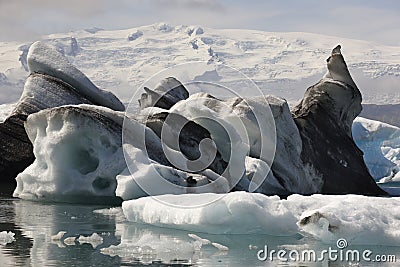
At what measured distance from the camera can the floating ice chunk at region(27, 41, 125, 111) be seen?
24.9 m

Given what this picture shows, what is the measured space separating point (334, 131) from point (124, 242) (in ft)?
54.7

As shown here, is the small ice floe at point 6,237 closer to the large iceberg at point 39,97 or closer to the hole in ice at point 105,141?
the hole in ice at point 105,141

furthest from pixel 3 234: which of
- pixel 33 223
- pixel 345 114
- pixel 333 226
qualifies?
pixel 345 114

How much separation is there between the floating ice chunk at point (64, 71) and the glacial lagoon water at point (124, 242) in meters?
8.75

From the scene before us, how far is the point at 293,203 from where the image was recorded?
13.8 metres

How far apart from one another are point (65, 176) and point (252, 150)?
6595 mm

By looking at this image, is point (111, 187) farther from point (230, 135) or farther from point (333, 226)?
point (333, 226)

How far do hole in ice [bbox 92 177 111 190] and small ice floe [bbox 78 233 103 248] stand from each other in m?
6.05

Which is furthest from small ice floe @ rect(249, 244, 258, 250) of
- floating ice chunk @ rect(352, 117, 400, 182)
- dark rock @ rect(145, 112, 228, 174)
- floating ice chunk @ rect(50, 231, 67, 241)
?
floating ice chunk @ rect(352, 117, 400, 182)

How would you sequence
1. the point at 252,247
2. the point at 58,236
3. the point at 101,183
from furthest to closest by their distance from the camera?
the point at 101,183, the point at 58,236, the point at 252,247

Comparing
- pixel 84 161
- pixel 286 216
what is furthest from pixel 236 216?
pixel 84 161

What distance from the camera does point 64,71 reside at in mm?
24812

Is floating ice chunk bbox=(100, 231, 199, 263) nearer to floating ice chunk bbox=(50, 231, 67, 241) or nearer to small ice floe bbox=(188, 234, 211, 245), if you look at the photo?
small ice floe bbox=(188, 234, 211, 245)

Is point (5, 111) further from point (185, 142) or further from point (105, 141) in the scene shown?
point (105, 141)
